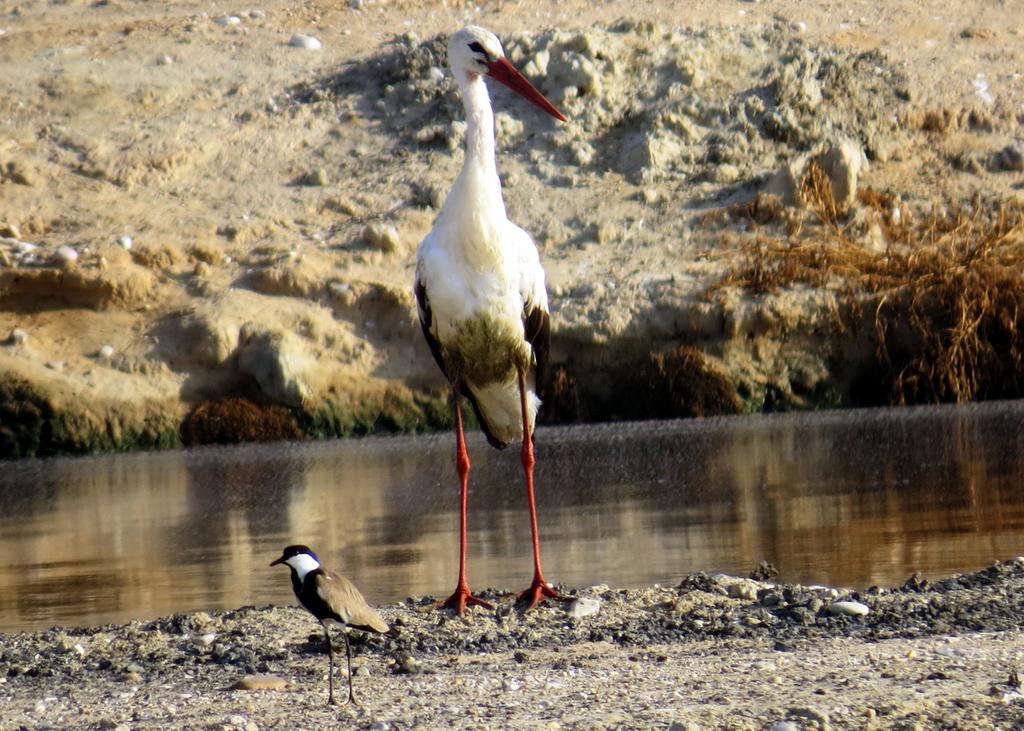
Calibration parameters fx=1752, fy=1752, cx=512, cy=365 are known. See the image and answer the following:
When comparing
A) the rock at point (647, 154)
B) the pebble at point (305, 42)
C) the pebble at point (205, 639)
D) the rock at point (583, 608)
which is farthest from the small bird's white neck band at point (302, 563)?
the pebble at point (305, 42)

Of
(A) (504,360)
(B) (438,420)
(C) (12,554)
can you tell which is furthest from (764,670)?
(B) (438,420)

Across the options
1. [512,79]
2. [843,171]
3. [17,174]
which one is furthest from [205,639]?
[17,174]

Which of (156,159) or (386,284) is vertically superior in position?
(156,159)

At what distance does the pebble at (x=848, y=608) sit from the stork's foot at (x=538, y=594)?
4.46 ft

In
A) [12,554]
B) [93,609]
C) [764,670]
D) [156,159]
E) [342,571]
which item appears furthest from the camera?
[156,159]

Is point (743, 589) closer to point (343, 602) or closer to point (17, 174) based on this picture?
point (343, 602)

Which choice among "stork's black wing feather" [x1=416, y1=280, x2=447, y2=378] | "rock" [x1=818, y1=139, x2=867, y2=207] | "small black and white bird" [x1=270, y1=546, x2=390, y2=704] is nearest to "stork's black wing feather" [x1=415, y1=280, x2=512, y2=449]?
"stork's black wing feather" [x1=416, y1=280, x2=447, y2=378]

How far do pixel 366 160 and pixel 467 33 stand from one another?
13018 mm

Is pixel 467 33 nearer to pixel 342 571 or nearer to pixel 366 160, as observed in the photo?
pixel 342 571

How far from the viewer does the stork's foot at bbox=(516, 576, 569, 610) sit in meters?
8.25

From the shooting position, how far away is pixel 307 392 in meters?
19.0

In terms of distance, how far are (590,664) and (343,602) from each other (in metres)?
1.00

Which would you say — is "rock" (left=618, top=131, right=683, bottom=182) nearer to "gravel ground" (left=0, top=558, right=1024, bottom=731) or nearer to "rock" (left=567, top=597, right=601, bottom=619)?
"gravel ground" (left=0, top=558, right=1024, bottom=731)

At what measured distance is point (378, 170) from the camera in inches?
871
